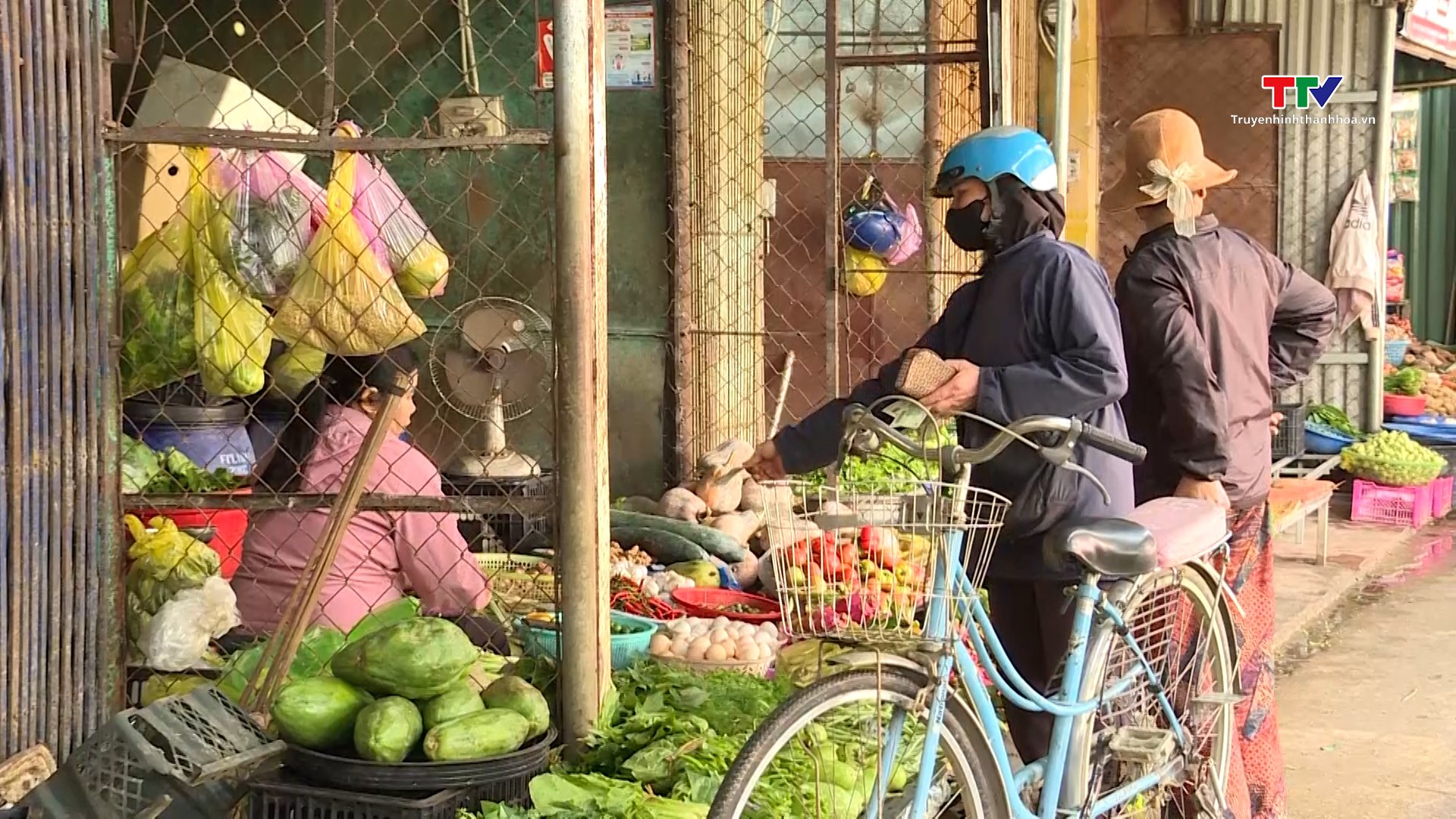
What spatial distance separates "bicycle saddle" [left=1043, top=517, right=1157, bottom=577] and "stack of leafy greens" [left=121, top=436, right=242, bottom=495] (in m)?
3.05

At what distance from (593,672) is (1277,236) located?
9044mm

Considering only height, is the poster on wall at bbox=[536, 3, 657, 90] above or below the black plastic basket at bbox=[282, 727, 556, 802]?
above

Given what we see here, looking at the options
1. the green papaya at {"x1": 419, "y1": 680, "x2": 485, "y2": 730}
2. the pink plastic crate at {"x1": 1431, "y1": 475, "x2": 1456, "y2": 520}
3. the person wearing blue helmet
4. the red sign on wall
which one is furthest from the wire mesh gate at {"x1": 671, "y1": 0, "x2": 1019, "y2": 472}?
the pink plastic crate at {"x1": 1431, "y1": 475, "x2": 1456, "y2": 520}

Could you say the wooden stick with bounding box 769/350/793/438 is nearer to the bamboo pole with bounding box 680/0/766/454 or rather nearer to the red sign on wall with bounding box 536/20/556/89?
the bamboo pole with bounding box 680/0/766/454

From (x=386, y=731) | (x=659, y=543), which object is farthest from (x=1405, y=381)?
(x=386, y=731)

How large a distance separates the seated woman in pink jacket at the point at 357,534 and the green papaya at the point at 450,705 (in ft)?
3.50

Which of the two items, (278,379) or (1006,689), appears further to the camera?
(278,379)

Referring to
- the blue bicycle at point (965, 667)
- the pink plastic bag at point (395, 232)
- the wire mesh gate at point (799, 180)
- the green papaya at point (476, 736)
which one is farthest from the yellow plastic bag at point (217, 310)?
the wire mesh gate at point (799, 180)

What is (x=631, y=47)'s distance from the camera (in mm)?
7496

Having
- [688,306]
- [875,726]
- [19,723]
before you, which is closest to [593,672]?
[875,726]

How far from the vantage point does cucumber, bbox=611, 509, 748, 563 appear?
21.5 ft

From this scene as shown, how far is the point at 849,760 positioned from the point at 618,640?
4.86 feet

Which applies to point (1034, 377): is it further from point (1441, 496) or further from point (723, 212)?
point (1441, 496)

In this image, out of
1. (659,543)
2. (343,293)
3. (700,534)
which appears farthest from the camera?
(700,534)
